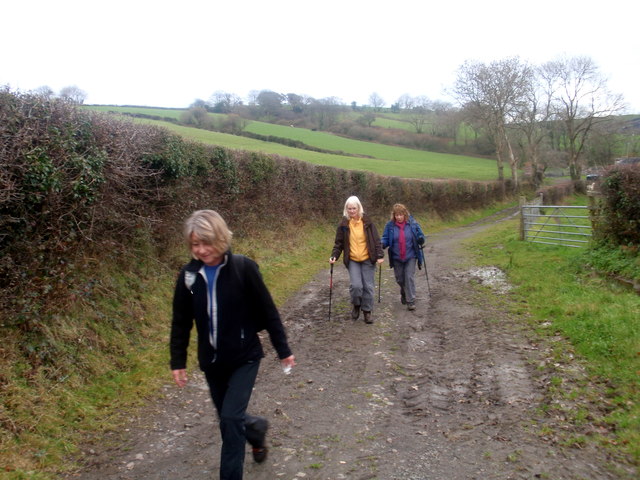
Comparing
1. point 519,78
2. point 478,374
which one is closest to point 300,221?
point 478,374

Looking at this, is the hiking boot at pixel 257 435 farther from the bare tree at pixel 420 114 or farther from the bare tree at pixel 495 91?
the bare tree at pixel 420 114

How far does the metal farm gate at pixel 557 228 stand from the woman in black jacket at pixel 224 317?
11016 millimetres

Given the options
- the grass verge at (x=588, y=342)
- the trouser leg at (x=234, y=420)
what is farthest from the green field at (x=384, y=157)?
the trouser leg at (x=234, y=420)

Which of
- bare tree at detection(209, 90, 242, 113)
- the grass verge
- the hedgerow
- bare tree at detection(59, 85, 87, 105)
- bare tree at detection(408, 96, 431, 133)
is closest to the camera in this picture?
the grass verge

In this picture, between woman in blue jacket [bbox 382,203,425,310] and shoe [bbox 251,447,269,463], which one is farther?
woman in blue jacket [bbox 382,203,425,310]

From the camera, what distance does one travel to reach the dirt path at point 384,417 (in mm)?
3689

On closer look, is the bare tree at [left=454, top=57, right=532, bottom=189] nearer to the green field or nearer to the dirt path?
the green field

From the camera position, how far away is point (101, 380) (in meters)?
5.27

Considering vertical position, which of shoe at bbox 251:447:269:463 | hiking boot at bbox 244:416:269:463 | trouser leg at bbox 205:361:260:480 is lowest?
shoe at bbox 251:447:269:463

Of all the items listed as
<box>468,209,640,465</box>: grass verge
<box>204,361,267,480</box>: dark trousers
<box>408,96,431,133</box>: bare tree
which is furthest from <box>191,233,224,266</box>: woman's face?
<box>408,96,431,133</box>: bare tree

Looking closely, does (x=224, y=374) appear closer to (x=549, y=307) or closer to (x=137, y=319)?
(x=137, y=319)

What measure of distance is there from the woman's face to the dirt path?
5.71 feet

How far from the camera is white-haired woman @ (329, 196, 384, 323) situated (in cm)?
772

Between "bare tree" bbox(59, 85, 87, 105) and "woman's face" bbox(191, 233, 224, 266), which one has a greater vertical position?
"bare tree" bbox(59, 85, 87, 105)
